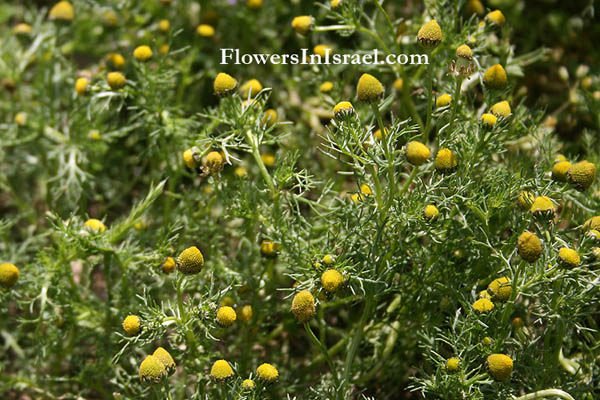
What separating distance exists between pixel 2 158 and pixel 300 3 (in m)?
1.57

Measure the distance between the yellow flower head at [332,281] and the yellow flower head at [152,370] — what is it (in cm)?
44

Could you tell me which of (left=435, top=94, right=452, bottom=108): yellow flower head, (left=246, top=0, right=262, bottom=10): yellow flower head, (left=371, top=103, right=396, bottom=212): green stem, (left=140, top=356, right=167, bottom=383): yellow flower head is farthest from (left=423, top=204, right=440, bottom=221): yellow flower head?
(left=246, top=0, right=262, bottom=10): yellow flower head

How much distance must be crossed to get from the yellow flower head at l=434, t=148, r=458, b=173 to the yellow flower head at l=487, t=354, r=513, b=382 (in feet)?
1.61

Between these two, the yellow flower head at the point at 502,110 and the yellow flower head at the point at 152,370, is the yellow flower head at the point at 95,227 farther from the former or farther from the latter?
the yellow flower head at the point at 502,110

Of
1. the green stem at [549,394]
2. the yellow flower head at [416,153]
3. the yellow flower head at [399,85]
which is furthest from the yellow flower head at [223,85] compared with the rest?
the green stem at [549,394]

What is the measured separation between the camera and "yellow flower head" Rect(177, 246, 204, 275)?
5.46ft

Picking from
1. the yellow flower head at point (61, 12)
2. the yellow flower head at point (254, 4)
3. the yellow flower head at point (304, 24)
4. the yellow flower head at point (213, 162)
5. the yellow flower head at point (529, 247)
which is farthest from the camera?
the yellow flower head at point (254, 4)

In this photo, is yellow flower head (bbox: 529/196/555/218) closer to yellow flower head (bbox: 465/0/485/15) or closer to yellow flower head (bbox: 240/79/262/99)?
yellow flower head (bbox: 240/79/262/99)

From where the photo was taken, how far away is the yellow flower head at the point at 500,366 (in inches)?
62.2

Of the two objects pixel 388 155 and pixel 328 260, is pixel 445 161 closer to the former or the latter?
pixel 388 155

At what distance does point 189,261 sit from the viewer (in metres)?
1.66

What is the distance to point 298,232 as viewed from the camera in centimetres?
202

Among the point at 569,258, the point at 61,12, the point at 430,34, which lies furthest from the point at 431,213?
the point at 61,12

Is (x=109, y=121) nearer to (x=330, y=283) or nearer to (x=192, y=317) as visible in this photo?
(x=192, y=317)
